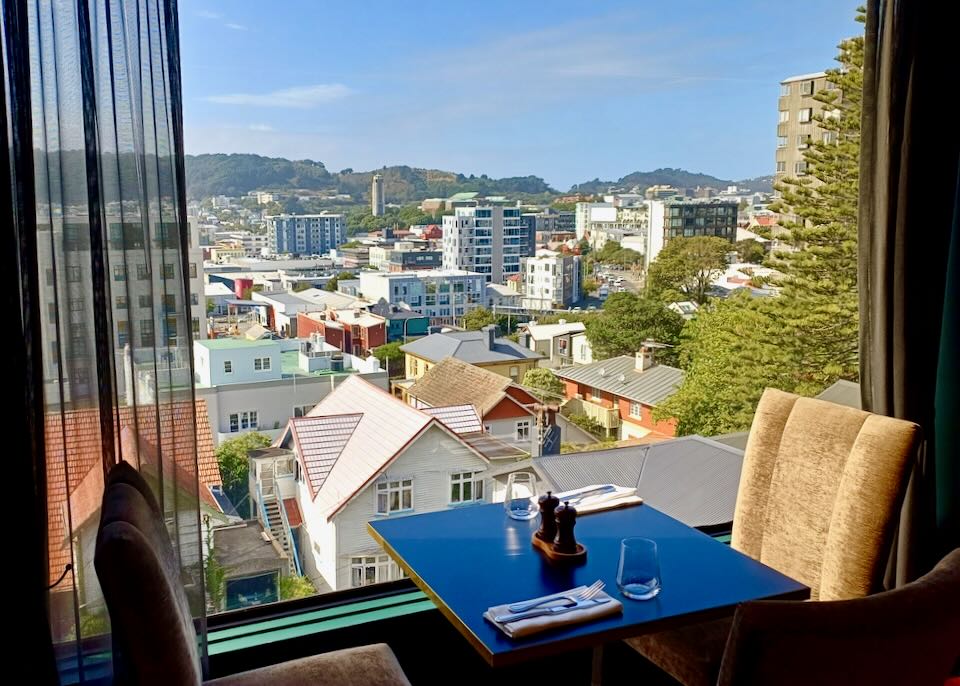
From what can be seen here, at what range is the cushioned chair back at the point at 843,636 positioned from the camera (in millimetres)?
1156

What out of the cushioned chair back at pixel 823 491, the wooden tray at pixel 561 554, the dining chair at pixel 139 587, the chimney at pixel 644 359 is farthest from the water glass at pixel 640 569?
the chimney at pixel 644 359

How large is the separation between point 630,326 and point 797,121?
1.02 meters

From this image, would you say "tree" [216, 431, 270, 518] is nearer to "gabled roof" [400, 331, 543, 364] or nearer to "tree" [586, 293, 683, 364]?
"gabled roof" [400, 331, 543, 364]

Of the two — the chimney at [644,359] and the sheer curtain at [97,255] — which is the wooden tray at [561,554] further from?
the chimney at [644,359]

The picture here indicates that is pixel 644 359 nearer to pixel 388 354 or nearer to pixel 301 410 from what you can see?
pixel 388 354

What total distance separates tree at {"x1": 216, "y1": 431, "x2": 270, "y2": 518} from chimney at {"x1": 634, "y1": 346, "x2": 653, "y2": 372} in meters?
1.23

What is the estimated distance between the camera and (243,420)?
2256 mm

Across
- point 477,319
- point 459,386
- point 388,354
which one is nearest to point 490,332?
point 477,319

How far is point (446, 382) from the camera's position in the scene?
8.29 ft

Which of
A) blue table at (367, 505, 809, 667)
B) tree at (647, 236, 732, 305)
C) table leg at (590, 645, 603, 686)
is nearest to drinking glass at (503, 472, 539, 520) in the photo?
blue table at (367, 505, 809, 667)

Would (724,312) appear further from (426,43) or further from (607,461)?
(426,43)

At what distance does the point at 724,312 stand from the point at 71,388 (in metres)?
2.15

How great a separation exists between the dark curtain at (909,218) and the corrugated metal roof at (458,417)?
3.98 feet

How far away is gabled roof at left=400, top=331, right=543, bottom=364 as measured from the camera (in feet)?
8.16
